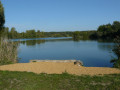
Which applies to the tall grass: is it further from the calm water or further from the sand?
the sand

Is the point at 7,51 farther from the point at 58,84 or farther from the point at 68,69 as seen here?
the point at 58,84

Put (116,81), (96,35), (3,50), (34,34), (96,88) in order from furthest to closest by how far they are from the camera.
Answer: (34,34) < (96,35) < (3,50) < (116,81) < (96,88)

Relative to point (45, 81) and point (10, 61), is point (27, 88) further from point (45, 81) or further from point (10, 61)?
point (10, 61)

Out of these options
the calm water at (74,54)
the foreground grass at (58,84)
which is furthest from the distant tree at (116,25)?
the foreground grass at (58,84)

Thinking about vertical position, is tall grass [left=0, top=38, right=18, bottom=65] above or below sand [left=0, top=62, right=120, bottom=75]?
above

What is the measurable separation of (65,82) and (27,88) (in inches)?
46.0

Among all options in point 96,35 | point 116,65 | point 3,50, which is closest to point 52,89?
point 116,65

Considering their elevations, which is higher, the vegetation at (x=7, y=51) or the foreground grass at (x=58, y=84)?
the vegetation at (x=7, y=51)

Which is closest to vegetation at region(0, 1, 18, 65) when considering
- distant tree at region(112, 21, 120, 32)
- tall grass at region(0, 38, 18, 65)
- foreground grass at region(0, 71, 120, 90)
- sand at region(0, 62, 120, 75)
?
tall grass at region(0, 38, 18, 65)

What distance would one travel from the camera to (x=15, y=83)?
434cm

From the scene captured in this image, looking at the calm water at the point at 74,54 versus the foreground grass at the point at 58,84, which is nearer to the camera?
the foreground grass at the point at 58,84

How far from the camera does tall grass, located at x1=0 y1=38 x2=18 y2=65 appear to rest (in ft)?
28.7

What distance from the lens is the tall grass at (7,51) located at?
8738 millimetres

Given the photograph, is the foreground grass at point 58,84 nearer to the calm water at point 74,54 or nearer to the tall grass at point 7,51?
the tall grass at point 7,51
